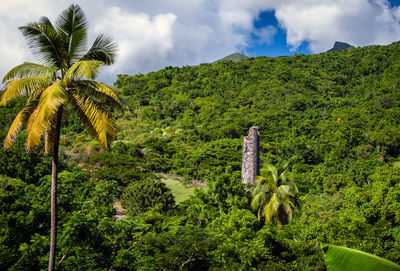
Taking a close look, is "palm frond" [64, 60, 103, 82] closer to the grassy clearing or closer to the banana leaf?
the banana leaf

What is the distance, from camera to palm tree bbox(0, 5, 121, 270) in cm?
555

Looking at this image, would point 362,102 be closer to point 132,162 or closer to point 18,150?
point 132,162

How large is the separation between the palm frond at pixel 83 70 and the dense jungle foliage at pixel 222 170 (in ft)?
4.62

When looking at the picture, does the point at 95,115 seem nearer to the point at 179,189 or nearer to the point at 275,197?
the point at 275,197

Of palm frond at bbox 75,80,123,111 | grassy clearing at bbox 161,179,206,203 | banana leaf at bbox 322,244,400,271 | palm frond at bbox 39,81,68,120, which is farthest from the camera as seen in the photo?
grassy clearing at bbox 161,179,206,203

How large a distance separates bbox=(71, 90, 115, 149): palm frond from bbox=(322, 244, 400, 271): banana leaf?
491 centimetres

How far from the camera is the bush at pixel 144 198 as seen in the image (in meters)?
22.5

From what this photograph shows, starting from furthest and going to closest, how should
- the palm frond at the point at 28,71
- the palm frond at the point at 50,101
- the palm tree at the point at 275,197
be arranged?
1. the palm tree at the point at 275,197
2. the palm frond at the point at 28,71
3. the palm frond at the point at 50,101

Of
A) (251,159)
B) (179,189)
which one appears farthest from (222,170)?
(251,159)

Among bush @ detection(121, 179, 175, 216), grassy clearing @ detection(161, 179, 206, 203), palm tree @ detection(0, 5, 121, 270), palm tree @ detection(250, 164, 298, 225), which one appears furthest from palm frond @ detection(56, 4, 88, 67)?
grassy clearing @ detection(161, 179, 206, 203)

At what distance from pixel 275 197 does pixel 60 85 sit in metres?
12.8

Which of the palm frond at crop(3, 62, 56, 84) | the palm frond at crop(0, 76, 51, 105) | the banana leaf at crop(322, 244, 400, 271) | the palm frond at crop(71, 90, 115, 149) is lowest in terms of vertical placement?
the banana leaf at crop(322, 244, 400, 271)

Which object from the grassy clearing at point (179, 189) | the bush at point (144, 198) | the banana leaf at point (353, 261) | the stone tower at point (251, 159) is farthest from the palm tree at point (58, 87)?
the grassy clearing at point (179, 189)

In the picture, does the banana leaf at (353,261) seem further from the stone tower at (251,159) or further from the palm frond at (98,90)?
the stone tower at (251,159)
